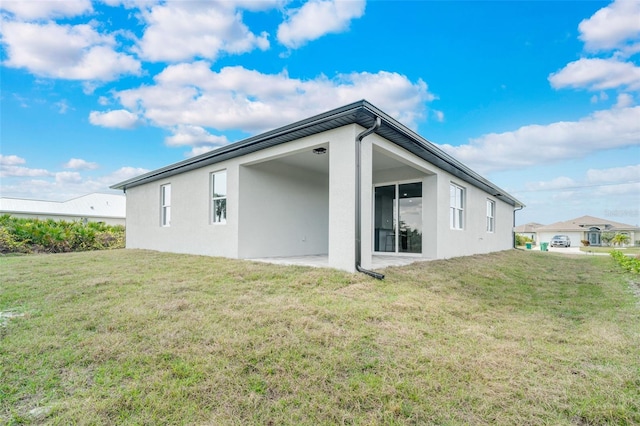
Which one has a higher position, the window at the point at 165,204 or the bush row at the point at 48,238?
the window at the point at 165,204

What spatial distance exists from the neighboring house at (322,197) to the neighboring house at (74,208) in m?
16.8

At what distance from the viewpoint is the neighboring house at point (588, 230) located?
3806 centimetres

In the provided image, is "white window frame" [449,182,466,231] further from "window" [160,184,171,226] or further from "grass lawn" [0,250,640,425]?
"window" [160,184,171,226]

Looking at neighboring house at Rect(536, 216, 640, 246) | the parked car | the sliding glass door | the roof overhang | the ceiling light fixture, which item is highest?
the roof overhang

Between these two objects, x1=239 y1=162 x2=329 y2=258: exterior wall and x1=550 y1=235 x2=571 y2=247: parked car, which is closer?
x1=239 y1=162 x2=329 y2=258: exterior wall

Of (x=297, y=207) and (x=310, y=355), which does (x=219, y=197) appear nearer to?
(x=297, y=207)

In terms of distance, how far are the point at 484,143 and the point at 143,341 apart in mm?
25094

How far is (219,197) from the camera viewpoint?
29.6 ft

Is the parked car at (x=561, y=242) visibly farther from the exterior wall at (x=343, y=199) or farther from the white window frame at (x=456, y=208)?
the exterior wall at (x=343, y=199)

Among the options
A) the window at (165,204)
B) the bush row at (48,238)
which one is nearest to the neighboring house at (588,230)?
the window at (165,204)

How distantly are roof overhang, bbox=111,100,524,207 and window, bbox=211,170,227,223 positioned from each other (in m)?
0.45

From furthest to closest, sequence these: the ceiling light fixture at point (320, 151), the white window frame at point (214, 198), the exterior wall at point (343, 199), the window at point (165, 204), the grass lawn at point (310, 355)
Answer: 1. the window at point (165, 204)
2. the white window frame at point (214, 198)
3. the ceiling light fixture at point (320, 151)
4. the exterior wall at point (343, 199)
5. the grass lawn at point (310, 355)

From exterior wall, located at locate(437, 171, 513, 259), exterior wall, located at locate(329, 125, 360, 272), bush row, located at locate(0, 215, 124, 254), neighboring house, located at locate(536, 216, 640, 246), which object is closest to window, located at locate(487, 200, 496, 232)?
exterior wall, located at locate(437, 171, 513, 259)

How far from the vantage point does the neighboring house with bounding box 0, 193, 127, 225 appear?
2526 cm
